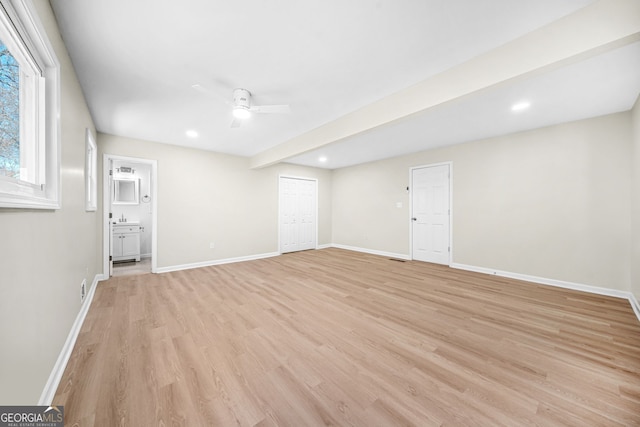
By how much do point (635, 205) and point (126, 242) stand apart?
336 inches

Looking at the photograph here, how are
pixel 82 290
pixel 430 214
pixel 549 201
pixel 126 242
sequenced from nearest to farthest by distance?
pixel 82 290
pixel 549 201
pixel 430 214
pixel 126 242

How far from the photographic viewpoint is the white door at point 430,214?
15.4 feet

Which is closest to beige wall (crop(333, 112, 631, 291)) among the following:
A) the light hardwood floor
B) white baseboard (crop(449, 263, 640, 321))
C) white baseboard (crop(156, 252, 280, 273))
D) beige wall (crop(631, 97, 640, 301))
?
white baseboard (crop(449, 263, 640, 321))

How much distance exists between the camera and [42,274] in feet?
4.31

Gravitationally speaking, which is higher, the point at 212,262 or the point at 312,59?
the point at 312,59

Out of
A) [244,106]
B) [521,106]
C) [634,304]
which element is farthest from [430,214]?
[244,106]

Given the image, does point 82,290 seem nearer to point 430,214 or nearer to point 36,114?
point 36,114

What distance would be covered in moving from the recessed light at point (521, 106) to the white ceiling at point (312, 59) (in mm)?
85

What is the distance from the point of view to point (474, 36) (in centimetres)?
170

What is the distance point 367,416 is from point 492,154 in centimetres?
454

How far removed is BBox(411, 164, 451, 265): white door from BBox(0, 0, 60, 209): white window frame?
17.6ft

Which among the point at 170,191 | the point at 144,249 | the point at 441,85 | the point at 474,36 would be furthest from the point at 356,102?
the point at 144,249

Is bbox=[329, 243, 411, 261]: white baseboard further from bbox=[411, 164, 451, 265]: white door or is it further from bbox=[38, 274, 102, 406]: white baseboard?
bbox=[38, 274, 102, 406]: white baseboard

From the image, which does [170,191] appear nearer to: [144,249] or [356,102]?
[144,249]
